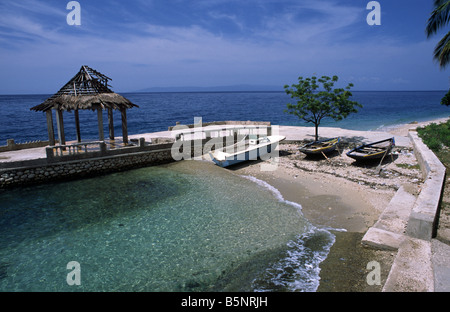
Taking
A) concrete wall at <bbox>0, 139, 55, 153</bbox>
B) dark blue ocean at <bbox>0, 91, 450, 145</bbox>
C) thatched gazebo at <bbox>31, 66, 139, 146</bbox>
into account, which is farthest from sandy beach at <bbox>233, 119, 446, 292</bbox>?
concrete wall at <bbox>0, 139, 55, 153</bbox>

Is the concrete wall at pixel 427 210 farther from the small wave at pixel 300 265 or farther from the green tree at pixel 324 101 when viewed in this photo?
the green tree at pixel 324 101

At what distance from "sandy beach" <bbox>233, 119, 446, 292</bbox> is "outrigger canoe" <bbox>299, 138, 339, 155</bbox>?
55cm

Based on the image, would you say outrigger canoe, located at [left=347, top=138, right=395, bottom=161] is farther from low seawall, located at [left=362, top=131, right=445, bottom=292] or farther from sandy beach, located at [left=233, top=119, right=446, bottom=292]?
low seawall, located at [left=362, top=131, right=445, bottom=292]

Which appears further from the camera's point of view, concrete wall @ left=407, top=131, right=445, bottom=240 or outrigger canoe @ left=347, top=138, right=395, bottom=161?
outrigger canoe @ left=347, top=138, right=395, bottom=161

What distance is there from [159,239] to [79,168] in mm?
9995

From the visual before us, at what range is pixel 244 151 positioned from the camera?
62.4ft

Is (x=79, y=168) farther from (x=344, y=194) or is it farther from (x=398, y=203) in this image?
(x=398, y=203)

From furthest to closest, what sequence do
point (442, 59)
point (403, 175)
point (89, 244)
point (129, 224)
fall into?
point (442, 59)
point (403, 175)
point (129, 224)
point (89, 244)

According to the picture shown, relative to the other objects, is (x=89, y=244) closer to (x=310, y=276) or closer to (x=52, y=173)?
(x=310, y=276)

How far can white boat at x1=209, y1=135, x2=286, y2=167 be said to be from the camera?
61.0 feet

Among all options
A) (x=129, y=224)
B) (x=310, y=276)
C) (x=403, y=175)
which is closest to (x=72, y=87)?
(x=129, y=224)

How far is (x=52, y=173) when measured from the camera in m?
16.4
